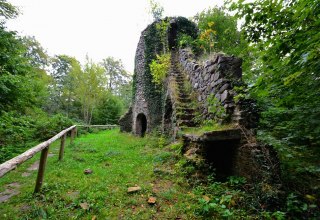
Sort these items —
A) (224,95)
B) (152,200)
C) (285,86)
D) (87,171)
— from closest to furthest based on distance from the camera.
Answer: (285,86) < (152,200) < (224,95) < (87,171)

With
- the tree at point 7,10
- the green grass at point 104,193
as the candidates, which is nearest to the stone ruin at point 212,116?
the green grass at point 104,193

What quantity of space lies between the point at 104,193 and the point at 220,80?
3.63 meters

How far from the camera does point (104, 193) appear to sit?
316 cm

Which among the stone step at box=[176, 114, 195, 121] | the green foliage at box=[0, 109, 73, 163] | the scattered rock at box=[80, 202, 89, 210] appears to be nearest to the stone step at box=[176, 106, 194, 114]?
the stone step at box=[176, 114, 195, 121]

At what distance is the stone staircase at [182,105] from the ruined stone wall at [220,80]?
20.0 inches

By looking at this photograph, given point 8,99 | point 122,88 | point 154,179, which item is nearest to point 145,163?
point 154,179

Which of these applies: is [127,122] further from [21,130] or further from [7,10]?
[7,10]

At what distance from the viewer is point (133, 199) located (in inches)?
116

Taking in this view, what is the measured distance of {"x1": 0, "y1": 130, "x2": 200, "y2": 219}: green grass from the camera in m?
2.57

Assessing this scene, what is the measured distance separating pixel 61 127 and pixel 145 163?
842cm

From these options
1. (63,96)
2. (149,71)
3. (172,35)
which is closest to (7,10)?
(149,71)

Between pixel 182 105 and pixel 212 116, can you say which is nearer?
pixel 212 116

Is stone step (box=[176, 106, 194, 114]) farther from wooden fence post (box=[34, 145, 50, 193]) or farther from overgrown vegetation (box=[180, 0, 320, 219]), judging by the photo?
wooden fence post (box=[34, 145, 50, 193])

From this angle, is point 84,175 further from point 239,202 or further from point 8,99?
point 8,99
